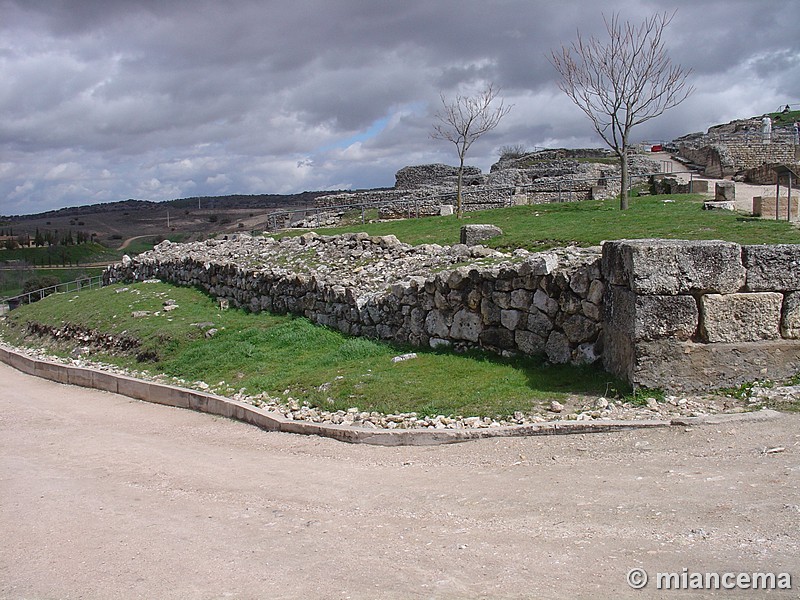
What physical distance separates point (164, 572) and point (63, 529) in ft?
5.05

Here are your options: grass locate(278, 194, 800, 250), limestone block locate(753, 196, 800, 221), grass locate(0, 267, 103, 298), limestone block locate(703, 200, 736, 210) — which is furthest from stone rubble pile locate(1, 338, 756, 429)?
grass locate(0, 267, 103, 298)

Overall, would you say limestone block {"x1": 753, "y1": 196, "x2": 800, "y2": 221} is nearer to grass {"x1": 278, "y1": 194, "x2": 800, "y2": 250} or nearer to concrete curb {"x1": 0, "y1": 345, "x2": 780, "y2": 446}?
grass {"x1": 278, "y1": 194, "x2": 800, "y2": 250}

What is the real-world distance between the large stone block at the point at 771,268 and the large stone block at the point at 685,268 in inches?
5.8

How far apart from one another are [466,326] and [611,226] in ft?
25.0

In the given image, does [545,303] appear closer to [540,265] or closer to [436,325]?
[540,265]

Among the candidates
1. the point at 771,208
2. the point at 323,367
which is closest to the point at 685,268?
the point at 323,367

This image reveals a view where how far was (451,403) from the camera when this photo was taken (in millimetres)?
8555

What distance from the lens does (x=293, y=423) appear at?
29.5ft

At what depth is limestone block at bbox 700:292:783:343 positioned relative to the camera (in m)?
7.79

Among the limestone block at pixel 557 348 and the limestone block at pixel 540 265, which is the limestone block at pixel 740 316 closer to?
the limestone block at pixel 557 348

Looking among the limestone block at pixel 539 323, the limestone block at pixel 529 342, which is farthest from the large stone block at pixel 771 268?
the limestone block at pixel 529 342

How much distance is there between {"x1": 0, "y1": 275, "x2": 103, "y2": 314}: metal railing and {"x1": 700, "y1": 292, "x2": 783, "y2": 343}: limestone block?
2566cm

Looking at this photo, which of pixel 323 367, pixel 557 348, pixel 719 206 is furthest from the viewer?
pixel 719 206

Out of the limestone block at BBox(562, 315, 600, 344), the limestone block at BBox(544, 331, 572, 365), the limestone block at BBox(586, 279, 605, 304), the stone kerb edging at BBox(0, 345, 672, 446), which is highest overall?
the limestone block at BBox(586, 279, 605, 304)
